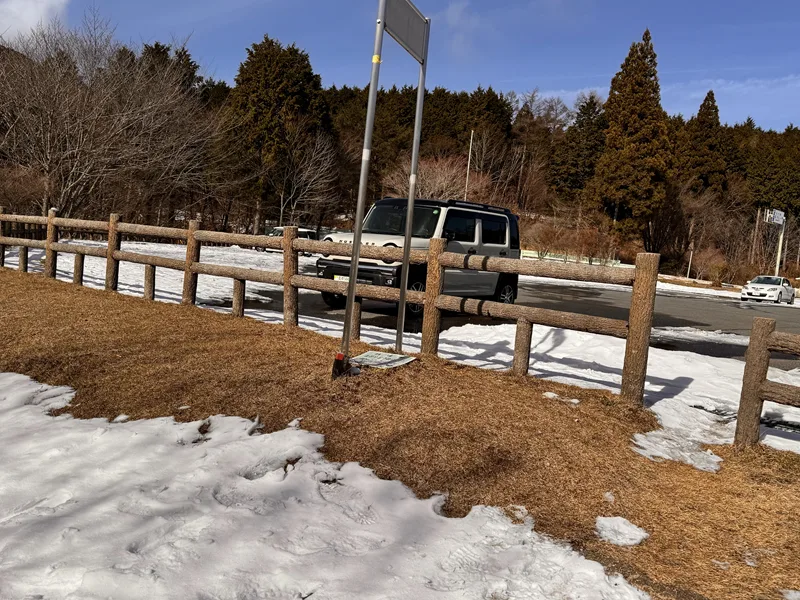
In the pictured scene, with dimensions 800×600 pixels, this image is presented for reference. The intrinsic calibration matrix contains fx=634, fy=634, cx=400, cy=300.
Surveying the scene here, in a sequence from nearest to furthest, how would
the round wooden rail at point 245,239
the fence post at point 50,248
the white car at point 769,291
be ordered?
the round wooden rail at point 245,239 < the fence post at point 50,248 < the white car at point 769,291

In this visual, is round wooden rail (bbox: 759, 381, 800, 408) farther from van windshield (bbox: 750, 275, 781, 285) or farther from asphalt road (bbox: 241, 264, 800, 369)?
van windshield (bbox: 750, 275, 781, 285)

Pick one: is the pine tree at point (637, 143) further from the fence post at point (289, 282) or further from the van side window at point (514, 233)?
the fence post at point (289, 282)

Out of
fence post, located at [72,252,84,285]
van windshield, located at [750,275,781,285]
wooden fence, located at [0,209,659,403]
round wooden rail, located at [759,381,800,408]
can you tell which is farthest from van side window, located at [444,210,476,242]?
van windshield, located at [750,275,781,285]

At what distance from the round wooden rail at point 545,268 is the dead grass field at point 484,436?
39.2 inches

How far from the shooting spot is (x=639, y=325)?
5.20m

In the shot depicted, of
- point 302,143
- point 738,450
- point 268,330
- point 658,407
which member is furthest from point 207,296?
point 302,143

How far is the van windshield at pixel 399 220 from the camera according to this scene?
A: 10.6 meters

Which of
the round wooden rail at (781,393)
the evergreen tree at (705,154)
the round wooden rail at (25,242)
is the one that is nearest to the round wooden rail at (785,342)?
the round wooden rail at (781,393)

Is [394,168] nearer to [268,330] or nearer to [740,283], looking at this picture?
[740,283]

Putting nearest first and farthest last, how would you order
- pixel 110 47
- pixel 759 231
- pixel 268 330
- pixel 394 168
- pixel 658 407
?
1. pixel 658 407
2. pixel 268 330
3. pixel 110 47
4. pixel 394 168
5. pixel 759 231

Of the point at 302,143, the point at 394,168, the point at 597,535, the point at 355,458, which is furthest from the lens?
the point at 394,168

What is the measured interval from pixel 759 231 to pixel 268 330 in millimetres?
57134

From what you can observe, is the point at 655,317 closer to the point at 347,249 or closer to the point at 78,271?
the point at 347,249

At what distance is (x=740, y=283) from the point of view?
139 feet
